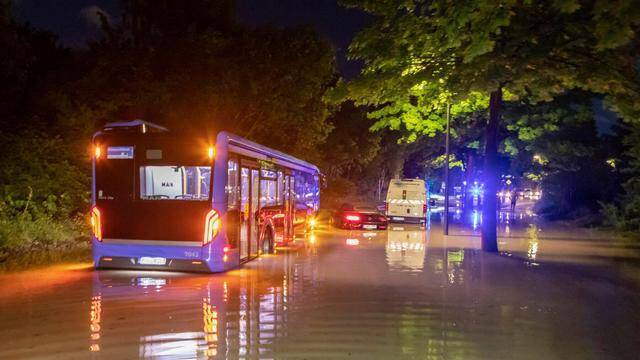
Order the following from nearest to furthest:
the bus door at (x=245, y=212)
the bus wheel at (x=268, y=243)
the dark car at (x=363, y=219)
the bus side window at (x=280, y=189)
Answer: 1. the bus door at (x=245, y=212)
2. the bus wheel at (x=268, y=243)
3. the bus side window at (x=280, y=189)
4. the dark car at (x=363, y=219)

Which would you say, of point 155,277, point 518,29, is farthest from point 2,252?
point 518,29

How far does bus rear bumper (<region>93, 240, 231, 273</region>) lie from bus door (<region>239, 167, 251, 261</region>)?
1499 millimetres

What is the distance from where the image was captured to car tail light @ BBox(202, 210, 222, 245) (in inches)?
503

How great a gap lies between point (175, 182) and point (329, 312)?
500 cm

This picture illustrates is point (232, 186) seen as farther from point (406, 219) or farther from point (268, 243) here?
point (406, 219)

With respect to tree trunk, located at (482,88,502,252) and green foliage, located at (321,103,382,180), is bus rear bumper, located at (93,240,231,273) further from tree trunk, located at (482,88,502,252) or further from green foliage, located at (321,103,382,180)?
green foliage, located at (321,103,382,180)

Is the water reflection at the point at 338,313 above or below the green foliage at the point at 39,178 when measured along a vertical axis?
below

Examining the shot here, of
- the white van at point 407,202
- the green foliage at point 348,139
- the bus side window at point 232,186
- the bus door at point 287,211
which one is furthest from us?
the green foliage at point 348,139

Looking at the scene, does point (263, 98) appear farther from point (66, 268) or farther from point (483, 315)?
point (483, 315)

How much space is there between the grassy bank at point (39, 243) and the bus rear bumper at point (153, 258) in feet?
7.31

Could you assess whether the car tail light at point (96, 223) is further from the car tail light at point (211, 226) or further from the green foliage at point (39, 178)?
the green foliage at point (39, 178)

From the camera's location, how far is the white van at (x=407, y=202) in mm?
32906

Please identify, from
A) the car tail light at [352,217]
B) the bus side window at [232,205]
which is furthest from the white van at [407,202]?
the bus side window at [232,205]

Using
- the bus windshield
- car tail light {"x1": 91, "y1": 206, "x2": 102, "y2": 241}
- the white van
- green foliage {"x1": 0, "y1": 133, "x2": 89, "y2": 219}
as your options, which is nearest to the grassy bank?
green foliage {"x1": 0, "y1": 133, "x2": 89, "y2": 219}
